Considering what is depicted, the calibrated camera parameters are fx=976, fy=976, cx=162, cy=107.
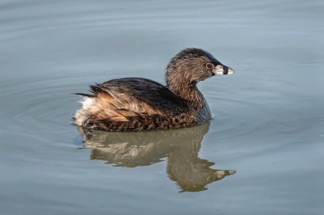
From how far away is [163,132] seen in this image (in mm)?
8766

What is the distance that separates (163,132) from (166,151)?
0.58m

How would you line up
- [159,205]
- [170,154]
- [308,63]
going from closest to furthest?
[159,205], [170,154], [308,63]

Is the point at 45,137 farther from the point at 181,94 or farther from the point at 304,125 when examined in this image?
the point at 304,125

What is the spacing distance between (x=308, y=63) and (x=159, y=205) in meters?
3.79

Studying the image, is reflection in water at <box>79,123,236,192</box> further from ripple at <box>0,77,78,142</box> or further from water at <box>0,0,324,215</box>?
ripple at <box>0,77,78,142</box>

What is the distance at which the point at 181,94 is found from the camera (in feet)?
30.5

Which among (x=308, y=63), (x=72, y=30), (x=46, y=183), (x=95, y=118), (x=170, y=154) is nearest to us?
(x=46, y=183)

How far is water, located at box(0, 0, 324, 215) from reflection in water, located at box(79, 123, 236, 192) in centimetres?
2

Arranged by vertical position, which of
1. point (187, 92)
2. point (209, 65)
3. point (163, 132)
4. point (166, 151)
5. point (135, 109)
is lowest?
point (166, 151)

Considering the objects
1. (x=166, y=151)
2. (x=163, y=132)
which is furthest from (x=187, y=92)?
(x=166, y=151)

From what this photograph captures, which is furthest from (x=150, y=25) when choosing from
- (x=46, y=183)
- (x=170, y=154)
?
(x=46, y=183)


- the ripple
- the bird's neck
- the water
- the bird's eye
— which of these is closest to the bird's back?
the water

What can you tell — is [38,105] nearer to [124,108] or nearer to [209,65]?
[124,108]

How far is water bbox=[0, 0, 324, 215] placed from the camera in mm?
7055
